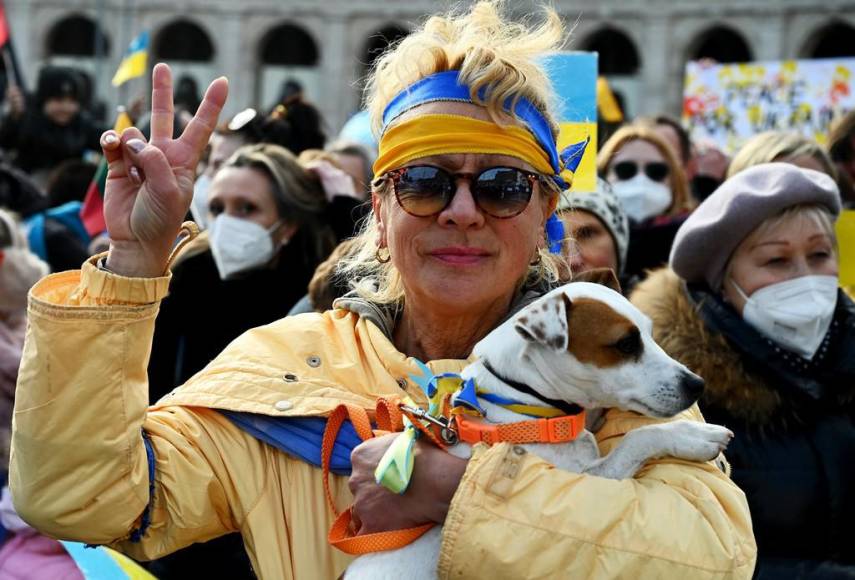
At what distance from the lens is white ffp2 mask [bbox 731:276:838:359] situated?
3.60m

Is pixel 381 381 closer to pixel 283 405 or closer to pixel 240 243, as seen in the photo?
pixel 283 405

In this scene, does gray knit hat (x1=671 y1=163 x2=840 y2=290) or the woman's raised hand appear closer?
the woman's raised hand

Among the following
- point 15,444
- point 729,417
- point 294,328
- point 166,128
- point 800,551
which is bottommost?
point 800,551

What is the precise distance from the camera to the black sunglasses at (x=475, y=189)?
2.47m

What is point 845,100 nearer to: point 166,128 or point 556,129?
point 556,129

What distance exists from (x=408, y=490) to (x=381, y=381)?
335 millimetres

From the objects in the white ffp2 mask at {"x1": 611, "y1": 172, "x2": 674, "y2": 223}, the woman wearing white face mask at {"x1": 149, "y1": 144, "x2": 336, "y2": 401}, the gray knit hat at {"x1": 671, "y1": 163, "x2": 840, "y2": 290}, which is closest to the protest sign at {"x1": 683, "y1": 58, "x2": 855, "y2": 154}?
the white ffp2 mask at {"x1": 611, "y1": 172, "x2": 674, "y2": 223}

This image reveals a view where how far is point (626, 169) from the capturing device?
21.7ft

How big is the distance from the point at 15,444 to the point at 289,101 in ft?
Result: 18.2

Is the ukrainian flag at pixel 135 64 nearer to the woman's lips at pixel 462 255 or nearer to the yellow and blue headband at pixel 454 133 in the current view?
the yellow and blue headband at pixel 454 133

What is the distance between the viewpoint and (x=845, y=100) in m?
11.4

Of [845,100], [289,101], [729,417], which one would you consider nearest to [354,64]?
[845,100]

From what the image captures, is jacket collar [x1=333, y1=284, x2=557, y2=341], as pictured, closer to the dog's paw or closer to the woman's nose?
the woman's nose

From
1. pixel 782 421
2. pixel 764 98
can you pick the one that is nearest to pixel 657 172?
pixel 782 421
